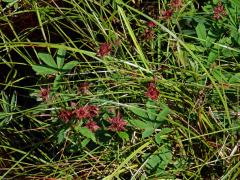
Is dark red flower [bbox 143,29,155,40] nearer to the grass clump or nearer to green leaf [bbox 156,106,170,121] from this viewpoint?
the grass clump


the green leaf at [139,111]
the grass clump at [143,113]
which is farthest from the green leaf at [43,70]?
the green leaf at [139,111]

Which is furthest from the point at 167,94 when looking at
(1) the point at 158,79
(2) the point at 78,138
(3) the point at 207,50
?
(2) the point at 78,138

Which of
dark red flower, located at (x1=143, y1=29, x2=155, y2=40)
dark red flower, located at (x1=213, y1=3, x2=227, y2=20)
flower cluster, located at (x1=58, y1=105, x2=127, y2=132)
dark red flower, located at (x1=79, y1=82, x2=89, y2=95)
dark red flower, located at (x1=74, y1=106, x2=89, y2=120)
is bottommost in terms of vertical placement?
flower cluster, located at (x1=58, y1=105, x2=127, y2=132)

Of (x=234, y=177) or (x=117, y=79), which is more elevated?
(x=117, y=79)

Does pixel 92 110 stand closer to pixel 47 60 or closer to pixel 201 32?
pixel 47 60

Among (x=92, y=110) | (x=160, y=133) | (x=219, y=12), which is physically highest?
(x=219, y=12)

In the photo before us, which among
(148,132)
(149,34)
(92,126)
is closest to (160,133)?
(148,132)

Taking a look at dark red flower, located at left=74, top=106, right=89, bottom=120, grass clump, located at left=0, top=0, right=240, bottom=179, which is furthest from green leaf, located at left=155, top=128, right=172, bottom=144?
dark red flower, located at left=74, top=106, right=89, bottom=120

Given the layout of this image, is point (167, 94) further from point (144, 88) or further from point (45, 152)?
point (45, 152)

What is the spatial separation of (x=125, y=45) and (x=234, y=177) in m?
0.57

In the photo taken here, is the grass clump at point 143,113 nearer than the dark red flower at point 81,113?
No

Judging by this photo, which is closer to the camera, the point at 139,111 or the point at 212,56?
the point at 139,111

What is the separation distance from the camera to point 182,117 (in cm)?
143

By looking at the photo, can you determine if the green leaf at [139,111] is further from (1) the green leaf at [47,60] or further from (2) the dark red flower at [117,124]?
(1) the green leaf at [47,60]
